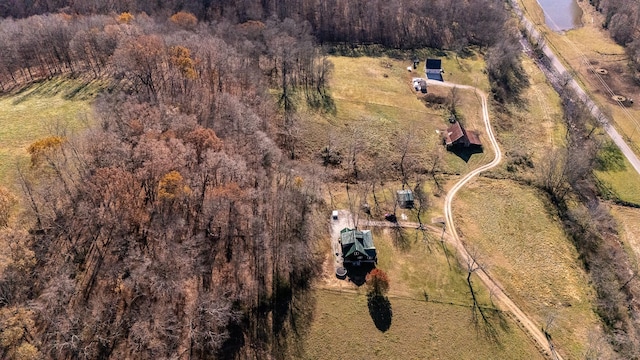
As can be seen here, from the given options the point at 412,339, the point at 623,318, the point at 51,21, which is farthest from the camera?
the point at 51,21

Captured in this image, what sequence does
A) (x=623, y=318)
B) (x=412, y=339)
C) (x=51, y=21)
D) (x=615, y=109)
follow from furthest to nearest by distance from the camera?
1. (x=615, y=109)
2. (x=51, y=21)
3. (x=623, y=318)
4. (x=412, y=339)

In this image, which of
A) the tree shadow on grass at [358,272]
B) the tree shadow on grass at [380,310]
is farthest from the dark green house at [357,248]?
the tree shadow on grass at [380,310]

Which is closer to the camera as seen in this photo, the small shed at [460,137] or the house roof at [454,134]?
the house roof at [454,134]

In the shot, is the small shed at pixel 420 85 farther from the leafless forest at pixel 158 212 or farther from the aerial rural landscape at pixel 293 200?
the leafless forest at pixel 158 212

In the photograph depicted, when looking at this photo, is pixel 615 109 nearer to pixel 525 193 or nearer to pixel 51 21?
pixel 525 193

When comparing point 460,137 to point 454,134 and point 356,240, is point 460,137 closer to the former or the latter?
point 454,134

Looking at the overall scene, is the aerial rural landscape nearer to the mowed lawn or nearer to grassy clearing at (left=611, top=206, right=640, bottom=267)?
the mowed lawn

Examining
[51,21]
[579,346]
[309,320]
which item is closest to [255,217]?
[309,320]
